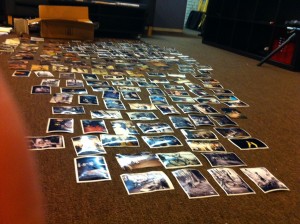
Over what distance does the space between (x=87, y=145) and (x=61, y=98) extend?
61cm

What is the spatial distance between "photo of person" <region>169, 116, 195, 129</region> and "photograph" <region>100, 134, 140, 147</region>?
0.28 metres

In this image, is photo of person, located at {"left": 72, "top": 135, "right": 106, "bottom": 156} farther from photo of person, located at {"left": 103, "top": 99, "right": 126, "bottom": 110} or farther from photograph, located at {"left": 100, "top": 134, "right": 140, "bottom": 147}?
photo of person, located at {"left": 103, "top": 99, "right": 126, "bottom": 110}

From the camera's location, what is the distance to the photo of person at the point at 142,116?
166 cm

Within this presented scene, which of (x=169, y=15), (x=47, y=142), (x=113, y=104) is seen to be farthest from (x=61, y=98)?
(x=169, y=15)

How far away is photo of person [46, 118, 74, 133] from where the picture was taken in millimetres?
1418

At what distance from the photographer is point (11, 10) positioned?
13.6 ft

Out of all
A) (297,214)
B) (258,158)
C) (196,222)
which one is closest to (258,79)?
(258,158)

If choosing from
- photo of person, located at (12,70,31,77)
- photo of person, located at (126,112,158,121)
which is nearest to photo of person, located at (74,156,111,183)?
photo of person, located at (126,112,158,121)

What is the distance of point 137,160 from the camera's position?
1.25m

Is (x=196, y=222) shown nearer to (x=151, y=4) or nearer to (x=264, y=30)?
(x=264, y=30)

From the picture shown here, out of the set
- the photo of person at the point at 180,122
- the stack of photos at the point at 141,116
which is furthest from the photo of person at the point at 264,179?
the photo of person at the point at 180,122

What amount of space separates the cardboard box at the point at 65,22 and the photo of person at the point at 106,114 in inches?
91.8

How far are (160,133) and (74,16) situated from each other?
279 centimetres

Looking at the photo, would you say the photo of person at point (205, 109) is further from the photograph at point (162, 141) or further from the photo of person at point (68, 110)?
the photo of person at point (68, 110)
